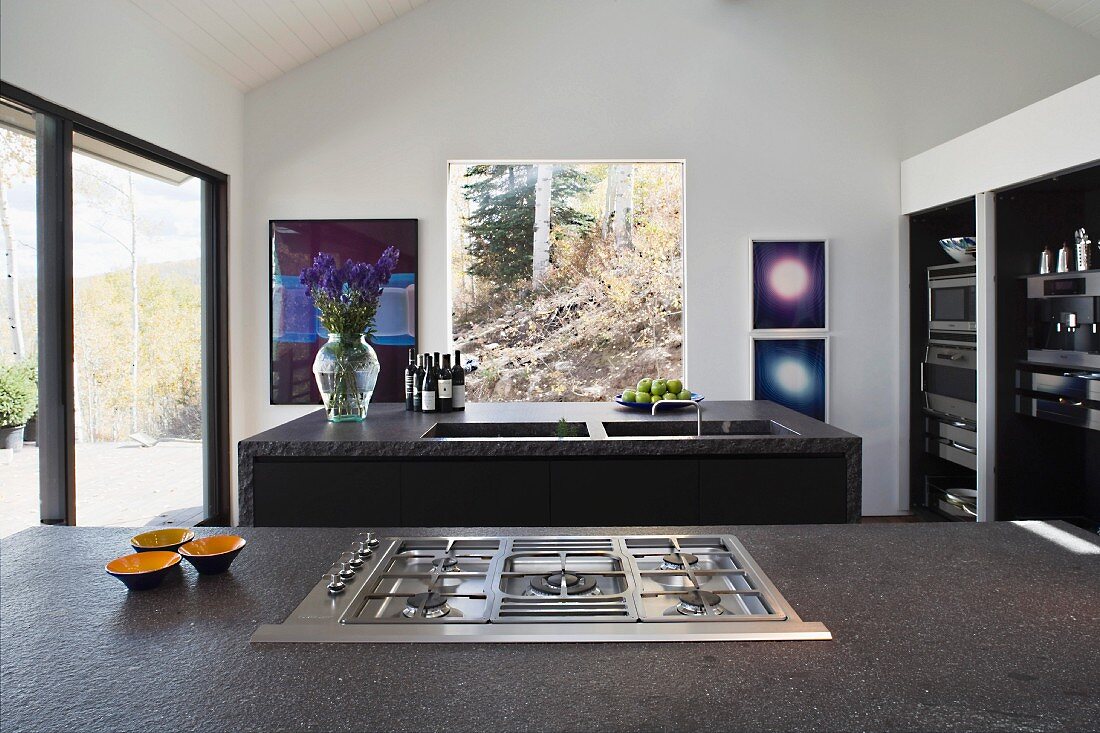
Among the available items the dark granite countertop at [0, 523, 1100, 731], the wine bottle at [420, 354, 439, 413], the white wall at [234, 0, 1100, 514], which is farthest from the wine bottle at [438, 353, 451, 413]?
the dark granite countertop at [0, 523, 1100, 731]

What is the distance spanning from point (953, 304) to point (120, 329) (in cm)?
449

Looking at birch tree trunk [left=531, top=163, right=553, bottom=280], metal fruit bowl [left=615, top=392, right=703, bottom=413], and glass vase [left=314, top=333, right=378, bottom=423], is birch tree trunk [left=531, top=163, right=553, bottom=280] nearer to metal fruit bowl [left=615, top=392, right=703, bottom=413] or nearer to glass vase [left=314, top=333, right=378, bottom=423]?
metal fruit bowl [left=615, top=392, right=703, bottom=413]

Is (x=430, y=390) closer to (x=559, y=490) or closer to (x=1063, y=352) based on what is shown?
(x=559, y=490)

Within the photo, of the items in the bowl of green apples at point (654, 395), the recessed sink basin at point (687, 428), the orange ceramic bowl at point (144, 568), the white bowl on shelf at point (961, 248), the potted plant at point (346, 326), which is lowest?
the orange ceramic bowl at point (144, 568)

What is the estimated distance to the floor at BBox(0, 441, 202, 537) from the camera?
10.3ft

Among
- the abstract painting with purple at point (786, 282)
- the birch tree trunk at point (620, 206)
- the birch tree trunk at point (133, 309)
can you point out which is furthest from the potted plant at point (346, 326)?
the birch tree trunk at point (620, 206)

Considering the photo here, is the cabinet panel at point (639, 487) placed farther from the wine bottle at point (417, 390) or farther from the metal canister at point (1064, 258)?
the metal canister at point (1064, 258)

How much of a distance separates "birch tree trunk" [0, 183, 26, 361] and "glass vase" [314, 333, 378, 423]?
1.13 m

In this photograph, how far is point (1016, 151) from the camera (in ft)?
12.9

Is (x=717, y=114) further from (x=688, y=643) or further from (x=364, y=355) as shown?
(x=688, y=643)

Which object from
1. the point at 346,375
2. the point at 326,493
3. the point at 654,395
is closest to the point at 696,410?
the point at 654,395

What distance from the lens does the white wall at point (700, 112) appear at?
206 inches

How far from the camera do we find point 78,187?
139 inches

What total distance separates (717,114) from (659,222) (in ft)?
9.02
